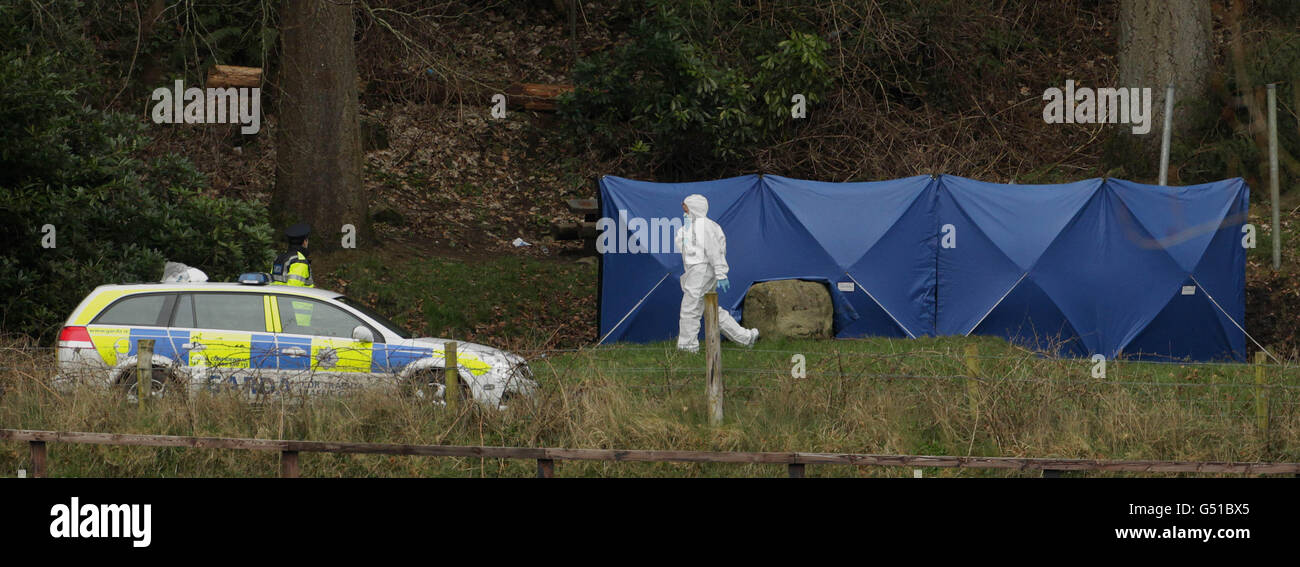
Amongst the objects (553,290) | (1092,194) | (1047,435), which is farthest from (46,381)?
(1092,194)

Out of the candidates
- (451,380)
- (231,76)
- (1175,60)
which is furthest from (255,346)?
(1175,60)

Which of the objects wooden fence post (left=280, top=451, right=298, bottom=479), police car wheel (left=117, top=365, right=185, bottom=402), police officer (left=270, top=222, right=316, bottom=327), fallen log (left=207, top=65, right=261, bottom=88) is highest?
fallen log (left=207, top=65, right=261, bottom=88)

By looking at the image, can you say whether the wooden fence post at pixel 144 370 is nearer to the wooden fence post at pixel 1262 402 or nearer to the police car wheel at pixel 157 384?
the police car wheel at pixel 157 384

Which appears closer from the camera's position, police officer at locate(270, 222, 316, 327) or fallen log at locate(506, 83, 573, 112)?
police officer at locate(270, 222, 316, 327)

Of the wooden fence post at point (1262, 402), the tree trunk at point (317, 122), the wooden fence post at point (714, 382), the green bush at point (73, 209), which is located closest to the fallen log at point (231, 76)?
the tree trunk at point (317, 122)

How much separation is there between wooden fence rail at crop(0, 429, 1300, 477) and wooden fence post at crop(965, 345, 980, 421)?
1318 mm

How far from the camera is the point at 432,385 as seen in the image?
9.61m

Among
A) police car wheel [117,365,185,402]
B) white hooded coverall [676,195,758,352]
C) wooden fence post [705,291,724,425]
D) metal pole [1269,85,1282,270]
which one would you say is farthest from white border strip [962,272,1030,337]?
police car wheel [117,365,185,402]

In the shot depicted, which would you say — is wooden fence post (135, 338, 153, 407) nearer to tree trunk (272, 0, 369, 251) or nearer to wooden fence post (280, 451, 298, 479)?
wooden fence post (280, 451, 298, 479)

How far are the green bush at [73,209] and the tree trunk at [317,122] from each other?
2.55 meters

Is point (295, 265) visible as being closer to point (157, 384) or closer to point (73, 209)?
point (157, 384)

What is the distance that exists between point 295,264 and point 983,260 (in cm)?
750

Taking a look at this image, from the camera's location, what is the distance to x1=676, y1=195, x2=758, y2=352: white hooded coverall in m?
13.7

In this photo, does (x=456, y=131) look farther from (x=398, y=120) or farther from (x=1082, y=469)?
(x=1082, y=469)
